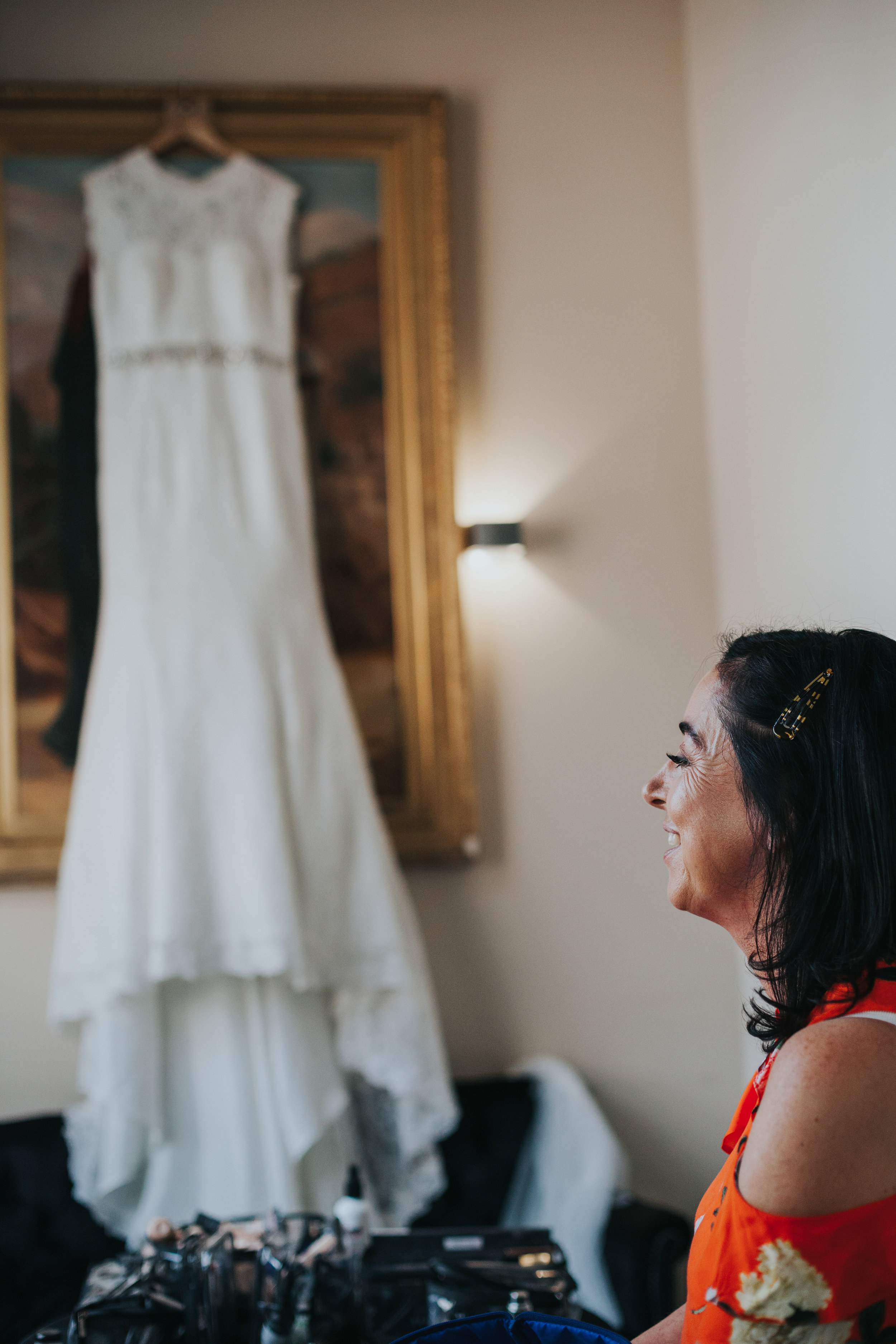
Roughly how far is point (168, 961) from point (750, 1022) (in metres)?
1.63

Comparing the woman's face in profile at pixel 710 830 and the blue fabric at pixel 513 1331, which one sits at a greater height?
the woman's face in profile at pixel 710 830

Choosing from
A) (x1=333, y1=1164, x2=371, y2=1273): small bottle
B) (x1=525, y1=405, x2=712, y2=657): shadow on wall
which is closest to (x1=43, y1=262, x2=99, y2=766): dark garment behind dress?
(x1=525, y1=405, x2=712, y2=657): shadow on wall

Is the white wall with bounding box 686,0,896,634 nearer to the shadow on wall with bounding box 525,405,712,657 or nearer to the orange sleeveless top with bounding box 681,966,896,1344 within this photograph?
the shadow on wall with bounding box 525,405,712,657

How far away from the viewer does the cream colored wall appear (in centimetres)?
327

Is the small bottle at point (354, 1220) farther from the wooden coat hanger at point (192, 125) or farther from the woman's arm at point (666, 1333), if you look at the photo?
the wooden coat hanger at point (192, 125)

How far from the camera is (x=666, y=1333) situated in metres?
1.52

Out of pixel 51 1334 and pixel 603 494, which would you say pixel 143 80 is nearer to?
pixel 603 494

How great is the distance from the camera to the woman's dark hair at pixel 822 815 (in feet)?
4.22

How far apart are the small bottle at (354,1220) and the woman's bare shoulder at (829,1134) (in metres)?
0.81

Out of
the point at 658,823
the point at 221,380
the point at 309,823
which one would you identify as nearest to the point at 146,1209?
the point at 309,823

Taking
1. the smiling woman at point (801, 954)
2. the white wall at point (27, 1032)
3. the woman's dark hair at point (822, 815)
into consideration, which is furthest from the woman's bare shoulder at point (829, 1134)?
the white wall at point (27, 1032)

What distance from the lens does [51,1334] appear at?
162 centimetres

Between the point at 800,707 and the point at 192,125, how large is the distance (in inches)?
109

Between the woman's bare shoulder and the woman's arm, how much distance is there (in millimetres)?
460
